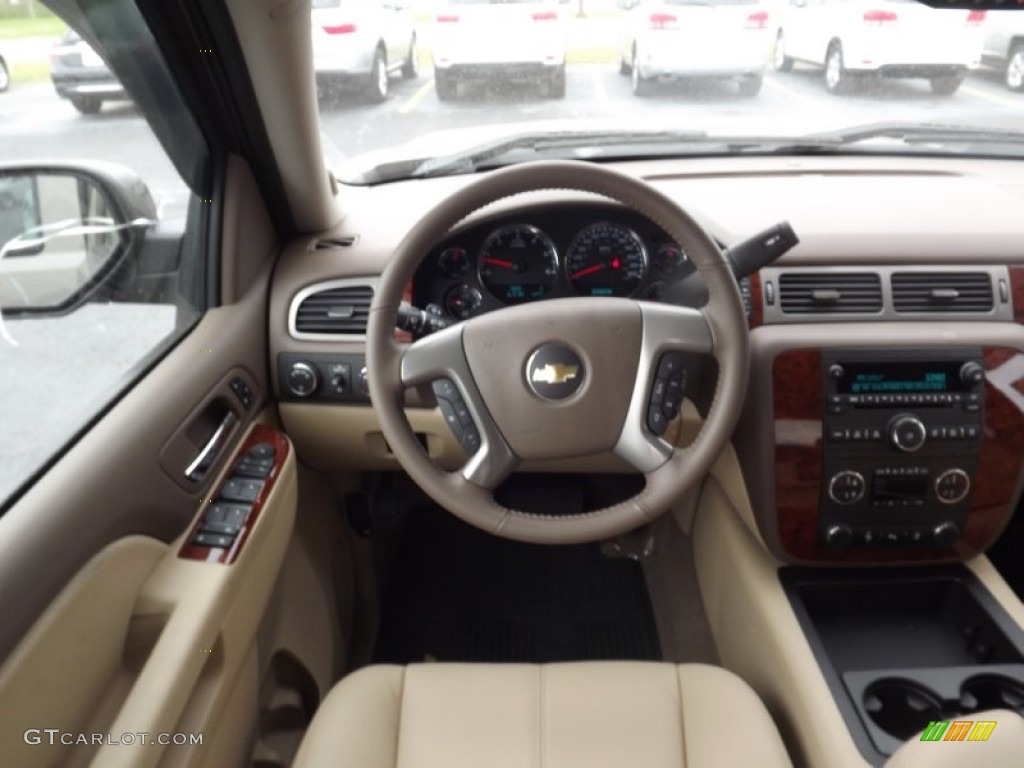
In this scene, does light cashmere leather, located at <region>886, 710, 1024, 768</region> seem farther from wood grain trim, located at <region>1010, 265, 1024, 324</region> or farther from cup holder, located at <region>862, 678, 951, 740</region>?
wood grain trim, located at <region>1010, 265, 1024, 324</region>

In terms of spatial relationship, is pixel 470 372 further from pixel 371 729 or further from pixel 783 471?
pixel 783 471

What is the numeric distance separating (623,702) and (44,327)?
3.89 ft

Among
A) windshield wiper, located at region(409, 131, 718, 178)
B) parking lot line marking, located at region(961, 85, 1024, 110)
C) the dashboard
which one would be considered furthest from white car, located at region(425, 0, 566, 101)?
parking lot line marking, located at region(961, 85, 1024, 110)

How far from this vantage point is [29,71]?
4.57 feet

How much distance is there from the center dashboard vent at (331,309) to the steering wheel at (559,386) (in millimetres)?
531

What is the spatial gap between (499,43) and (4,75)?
53.6 inches

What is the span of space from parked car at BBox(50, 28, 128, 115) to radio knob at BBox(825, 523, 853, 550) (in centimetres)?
167

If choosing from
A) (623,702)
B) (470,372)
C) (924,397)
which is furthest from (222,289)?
(924,397)

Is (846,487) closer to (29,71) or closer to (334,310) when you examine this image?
(334,310)

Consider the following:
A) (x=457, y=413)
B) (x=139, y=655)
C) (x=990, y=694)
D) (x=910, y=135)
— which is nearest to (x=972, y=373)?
(x=990, y=694)

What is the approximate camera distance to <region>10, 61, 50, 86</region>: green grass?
1.36 meters

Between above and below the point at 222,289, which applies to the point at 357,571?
below

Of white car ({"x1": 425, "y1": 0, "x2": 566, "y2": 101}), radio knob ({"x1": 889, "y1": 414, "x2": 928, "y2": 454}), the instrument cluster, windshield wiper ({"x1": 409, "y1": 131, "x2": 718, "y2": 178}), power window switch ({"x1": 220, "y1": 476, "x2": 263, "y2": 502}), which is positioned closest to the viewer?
power window switch ({"x1": 220, "y1": 476, "x2": 263, "y2": 502})

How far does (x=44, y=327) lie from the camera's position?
4.81 feet
